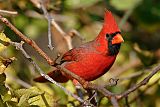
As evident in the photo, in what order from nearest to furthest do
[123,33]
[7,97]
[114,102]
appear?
1. [114,102]
2. [7,97]
3. [123,33]

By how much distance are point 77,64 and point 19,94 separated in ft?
1.82

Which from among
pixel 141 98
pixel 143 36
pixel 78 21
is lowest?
pixel 141 98

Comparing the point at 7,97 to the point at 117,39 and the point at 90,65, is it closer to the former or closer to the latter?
the point at 90,65

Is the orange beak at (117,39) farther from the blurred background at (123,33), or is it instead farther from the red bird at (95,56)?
the blurred background at (123,33)

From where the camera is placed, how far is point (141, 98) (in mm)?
2613

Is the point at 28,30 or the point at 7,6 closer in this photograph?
the point at 7,6

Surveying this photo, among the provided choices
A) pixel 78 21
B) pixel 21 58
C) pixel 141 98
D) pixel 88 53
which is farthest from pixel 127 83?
pixel 78 21

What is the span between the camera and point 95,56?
7.19ft

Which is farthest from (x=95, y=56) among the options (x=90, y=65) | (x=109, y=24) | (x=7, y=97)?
(x=7, y=97)

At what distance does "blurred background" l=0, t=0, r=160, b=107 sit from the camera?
8.42 feet

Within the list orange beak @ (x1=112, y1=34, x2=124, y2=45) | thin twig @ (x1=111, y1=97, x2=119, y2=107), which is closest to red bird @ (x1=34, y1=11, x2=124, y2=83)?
orange beak @ (x1=112, y1=34, x2=124, y2=45)

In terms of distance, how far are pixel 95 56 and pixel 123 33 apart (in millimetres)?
1078

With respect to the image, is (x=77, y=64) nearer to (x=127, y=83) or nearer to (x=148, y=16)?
(x=127, y=83)

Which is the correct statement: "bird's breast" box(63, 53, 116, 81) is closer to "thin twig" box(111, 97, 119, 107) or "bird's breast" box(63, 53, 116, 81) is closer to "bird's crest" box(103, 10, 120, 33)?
"bird's crest" box(103, 10, 120, 33)
